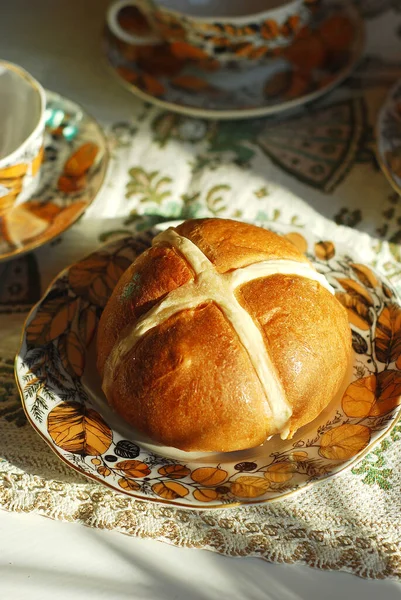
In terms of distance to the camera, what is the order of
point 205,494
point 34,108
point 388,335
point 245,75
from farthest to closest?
point 245,75 < point 34,108 < point 388,335 < point 205,494

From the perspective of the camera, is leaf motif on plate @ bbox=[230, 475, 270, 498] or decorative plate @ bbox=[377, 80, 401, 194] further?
decorative plate @ bbox=[377, 80, 401, 194]

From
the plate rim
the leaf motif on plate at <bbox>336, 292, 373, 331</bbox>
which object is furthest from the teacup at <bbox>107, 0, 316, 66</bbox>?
the leaf motif on plate at <bbox>336, 292, 373, 331</bbox>

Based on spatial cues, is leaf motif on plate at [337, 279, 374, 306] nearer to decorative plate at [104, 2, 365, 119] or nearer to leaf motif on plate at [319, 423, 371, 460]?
leaf motif on plate at [319, 423, 371, 460]

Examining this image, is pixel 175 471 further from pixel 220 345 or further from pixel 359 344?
pixel 359 344

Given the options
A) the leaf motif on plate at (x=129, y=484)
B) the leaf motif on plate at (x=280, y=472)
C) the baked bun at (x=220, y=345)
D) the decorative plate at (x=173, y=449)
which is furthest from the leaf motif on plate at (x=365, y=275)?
the leaf motif on plate at (x=129, y=484)

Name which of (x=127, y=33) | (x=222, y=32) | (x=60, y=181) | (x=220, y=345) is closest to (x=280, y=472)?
(x=220, y=345)
